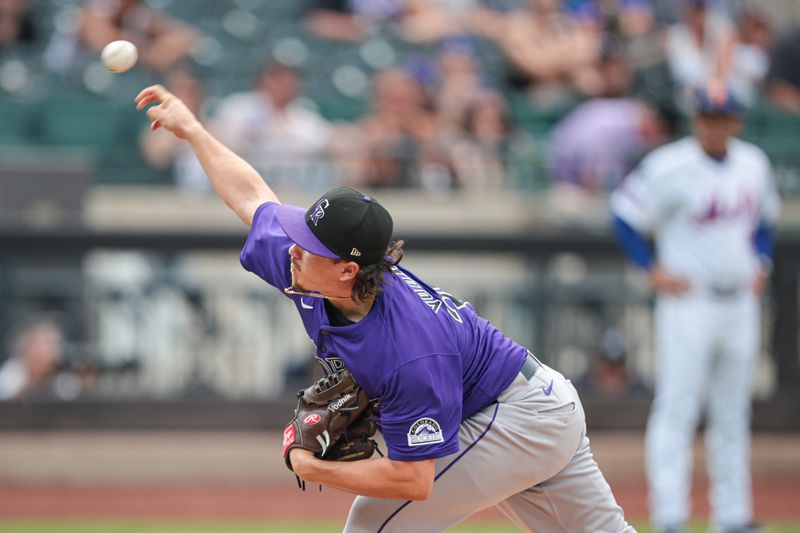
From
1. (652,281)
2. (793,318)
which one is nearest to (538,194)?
(793,318)

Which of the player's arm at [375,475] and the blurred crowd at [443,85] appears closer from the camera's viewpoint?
the player's arm at [375,475]

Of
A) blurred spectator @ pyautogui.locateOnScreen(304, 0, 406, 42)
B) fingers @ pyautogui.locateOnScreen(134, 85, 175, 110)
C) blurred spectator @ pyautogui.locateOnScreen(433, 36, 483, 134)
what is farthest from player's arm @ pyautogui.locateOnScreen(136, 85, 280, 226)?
blurred spectator @ pyautogui.locateOnScreen(304, 0, 406, 42)

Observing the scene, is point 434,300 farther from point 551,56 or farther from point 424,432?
point 551,56

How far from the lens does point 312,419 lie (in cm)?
401

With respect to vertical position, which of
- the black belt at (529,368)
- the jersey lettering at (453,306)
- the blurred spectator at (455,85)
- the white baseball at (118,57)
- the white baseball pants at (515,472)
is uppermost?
the blurred spectator at (455,85)

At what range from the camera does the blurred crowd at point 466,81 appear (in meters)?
10.1

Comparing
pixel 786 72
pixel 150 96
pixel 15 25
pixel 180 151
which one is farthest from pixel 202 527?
pixel 786 72

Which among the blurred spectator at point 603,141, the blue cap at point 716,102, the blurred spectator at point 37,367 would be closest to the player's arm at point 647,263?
the blue cap at point 716,102

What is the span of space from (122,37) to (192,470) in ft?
15.5

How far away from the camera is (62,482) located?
8.74 meters

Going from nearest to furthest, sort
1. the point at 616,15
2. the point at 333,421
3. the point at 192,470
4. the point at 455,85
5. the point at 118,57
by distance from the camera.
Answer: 1. the point at 333,421
2. the point at 118,57
3. the point at 192,470
4. the point at 455,85
5. the point at 616,15

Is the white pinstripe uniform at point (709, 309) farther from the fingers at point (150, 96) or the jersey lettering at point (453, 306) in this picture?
the fingers at point (150, 96)

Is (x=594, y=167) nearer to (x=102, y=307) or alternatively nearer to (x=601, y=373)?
(x=601, y=373)

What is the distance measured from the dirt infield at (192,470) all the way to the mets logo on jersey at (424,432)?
4472 millimetres
